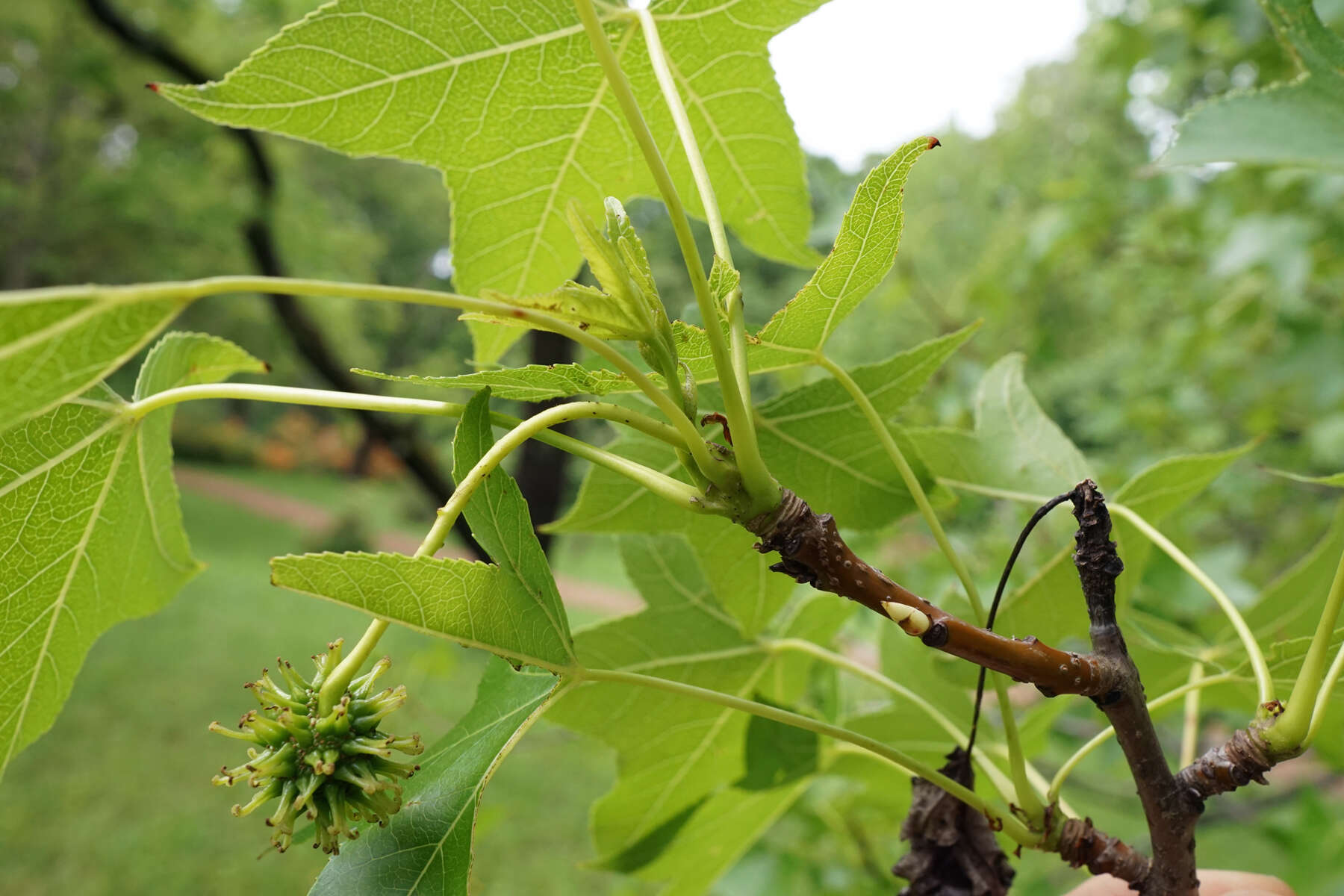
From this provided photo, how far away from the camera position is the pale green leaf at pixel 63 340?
0.40 metres

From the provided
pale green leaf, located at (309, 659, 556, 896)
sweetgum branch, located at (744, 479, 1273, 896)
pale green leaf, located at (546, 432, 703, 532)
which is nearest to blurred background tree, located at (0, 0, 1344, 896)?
pale green leaf, located at (546, 432, 703, 532)

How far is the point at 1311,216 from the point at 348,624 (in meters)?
8.39

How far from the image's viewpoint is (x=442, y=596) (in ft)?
1.74

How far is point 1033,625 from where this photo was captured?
89 cm

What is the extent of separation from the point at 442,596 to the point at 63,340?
0.78 ft

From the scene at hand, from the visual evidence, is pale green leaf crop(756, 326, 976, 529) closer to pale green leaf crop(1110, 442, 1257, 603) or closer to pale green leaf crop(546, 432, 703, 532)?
pale green leaf crop(546, 432, 703, 532)

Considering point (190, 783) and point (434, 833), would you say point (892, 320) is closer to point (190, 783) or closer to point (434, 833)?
point (190, 783)

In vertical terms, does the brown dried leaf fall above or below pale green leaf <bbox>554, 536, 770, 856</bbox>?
below

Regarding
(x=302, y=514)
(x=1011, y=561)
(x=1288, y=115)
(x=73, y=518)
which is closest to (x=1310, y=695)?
(x=1011, y=561)

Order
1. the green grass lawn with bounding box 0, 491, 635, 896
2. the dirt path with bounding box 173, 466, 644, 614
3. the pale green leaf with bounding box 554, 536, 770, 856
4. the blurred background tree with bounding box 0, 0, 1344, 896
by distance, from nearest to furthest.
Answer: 1. the pale green leaf with bounding box 554, 536, 770, 856
2. the blurred background tree with bounding box 0, 0, 1344, 896
3. the green grass lawn with bounding box 0, 491, 635, 896
4. the dirt path with bounding box 173, 466, 644, 614

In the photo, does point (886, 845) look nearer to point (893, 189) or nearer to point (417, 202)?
point (893, 189)

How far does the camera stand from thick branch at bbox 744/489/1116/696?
22.8 inches

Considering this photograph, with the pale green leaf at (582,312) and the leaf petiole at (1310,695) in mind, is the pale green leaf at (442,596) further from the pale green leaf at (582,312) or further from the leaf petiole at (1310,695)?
the leaf petiole at (1310,695)

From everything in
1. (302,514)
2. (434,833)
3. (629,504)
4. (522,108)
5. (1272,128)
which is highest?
(302,514)
